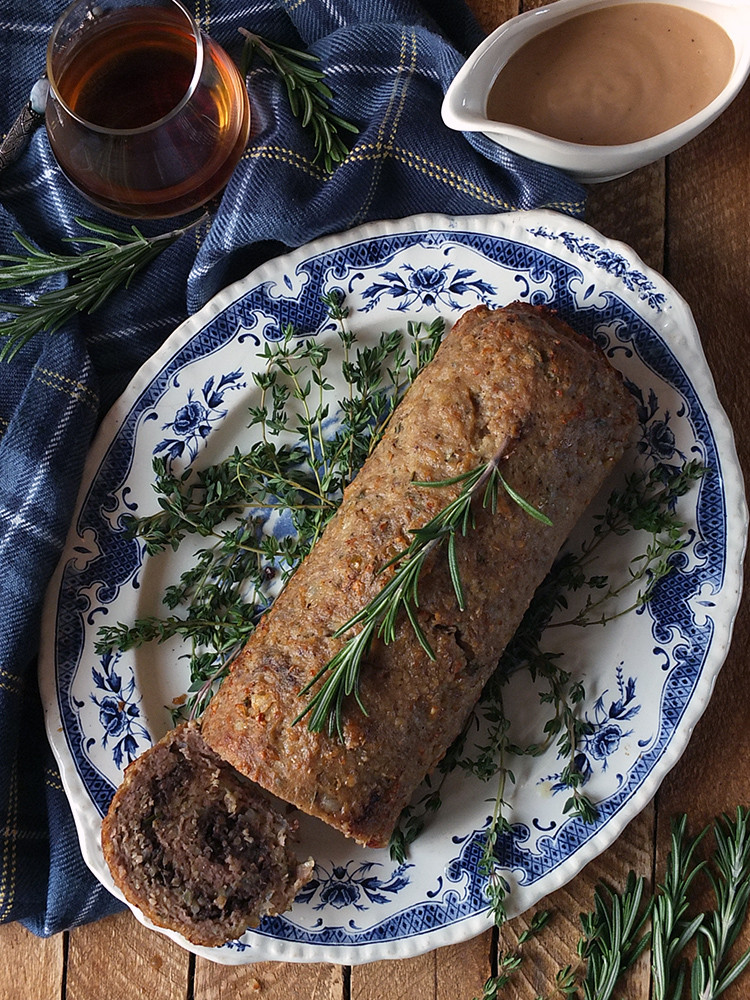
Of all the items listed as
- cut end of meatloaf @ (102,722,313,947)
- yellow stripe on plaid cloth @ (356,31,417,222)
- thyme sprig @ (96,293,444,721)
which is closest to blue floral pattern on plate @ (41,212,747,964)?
thyme sprig @ (96,293,444,721)

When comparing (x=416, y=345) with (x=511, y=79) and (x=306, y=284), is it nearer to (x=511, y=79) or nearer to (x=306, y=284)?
(x=306, y=284)

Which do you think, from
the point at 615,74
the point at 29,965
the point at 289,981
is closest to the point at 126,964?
the point at 29,965

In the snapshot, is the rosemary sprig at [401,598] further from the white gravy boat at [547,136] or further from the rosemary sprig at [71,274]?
the rosemary sprig at [71,274]

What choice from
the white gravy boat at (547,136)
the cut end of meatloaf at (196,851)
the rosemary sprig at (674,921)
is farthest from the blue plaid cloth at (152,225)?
the rosemary sprig at (674,921)

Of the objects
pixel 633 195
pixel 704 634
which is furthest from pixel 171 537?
pixel 633 195

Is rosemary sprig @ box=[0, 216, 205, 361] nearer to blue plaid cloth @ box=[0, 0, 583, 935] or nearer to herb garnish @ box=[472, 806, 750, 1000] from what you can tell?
blue plaid cloth @ box=[0, 0, 583, 935]

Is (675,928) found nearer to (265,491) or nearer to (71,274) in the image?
(265,491)

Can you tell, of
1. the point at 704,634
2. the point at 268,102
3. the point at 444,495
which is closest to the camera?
the point at 444,495
